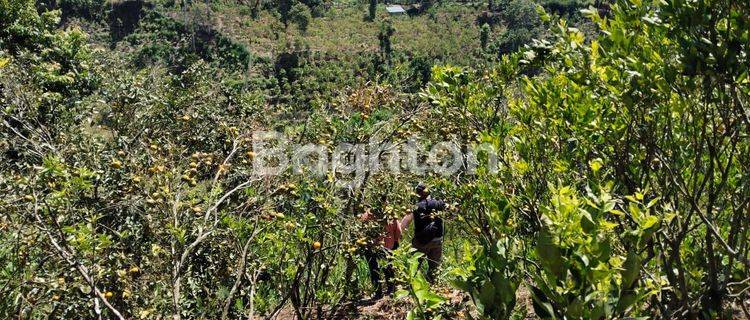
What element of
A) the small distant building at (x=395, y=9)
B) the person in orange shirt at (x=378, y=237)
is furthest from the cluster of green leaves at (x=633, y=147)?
the small distant building at (x=395, y=9)

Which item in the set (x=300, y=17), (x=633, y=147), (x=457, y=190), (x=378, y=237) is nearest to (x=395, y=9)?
(x=300, y=17)

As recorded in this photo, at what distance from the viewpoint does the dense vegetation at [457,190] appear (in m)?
1.37

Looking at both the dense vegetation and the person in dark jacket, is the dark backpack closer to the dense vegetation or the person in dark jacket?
the person in dark jacket

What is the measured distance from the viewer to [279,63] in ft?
150

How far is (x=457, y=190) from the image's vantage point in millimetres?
2838

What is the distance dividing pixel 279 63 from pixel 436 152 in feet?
141

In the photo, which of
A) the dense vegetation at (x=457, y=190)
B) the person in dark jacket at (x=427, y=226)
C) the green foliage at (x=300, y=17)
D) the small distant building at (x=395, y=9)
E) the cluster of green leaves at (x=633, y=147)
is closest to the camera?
the cluster of green leaves at (x=633, y=147)

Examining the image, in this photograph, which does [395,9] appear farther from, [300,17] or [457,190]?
[457,190]

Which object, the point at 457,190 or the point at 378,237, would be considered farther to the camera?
the point at 378,237

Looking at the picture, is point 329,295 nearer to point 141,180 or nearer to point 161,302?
point 161,302

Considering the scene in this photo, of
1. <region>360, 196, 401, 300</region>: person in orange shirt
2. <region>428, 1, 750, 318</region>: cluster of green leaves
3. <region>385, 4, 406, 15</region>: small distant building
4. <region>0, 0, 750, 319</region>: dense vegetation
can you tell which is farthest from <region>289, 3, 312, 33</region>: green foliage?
<region>428, 1, 750, 318</region>: cluster of green leaves

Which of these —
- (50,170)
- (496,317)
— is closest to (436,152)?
(50,170)

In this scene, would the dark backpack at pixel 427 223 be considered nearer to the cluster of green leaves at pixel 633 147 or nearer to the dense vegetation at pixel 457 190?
the dense vegetation at pixel 457 190

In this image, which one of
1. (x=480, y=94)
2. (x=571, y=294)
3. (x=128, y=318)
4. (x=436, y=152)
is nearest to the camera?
(x=571, y=294)
